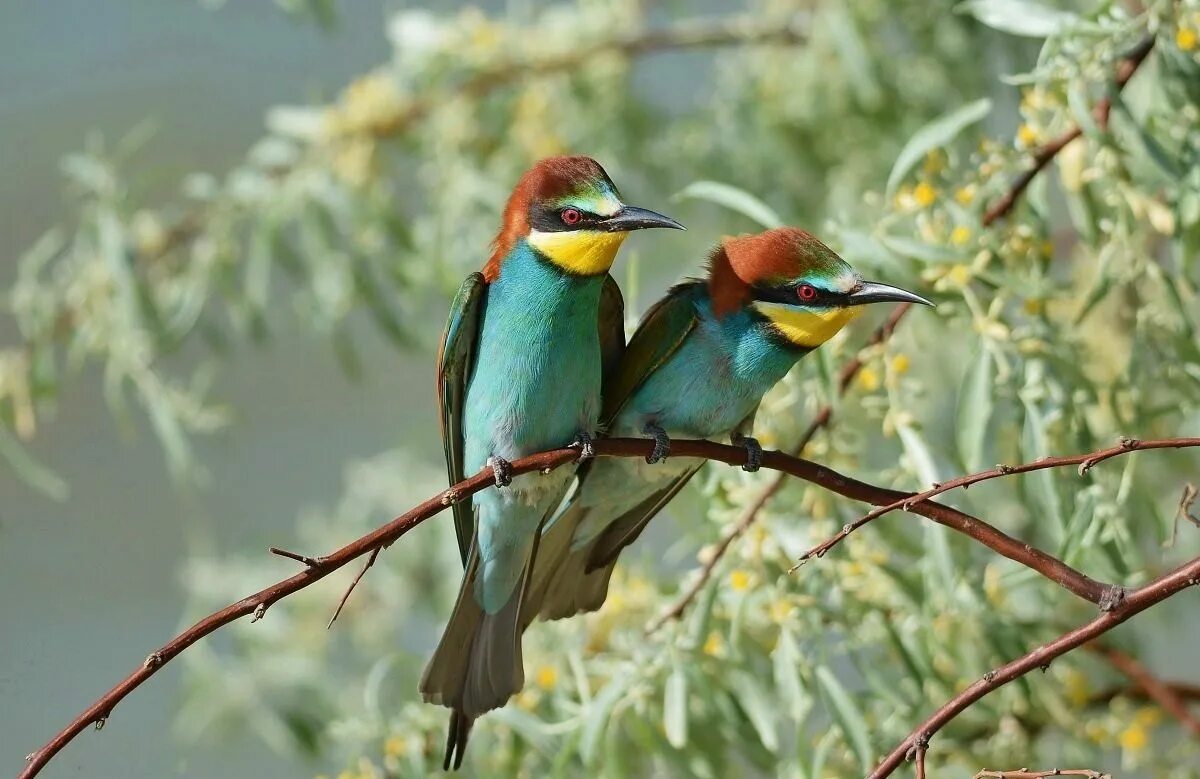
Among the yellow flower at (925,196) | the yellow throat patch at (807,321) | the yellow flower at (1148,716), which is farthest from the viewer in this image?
the yellow flower at (1148,716)

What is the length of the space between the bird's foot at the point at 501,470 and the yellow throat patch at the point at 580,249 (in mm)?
215

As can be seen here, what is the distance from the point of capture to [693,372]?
5.09 ft

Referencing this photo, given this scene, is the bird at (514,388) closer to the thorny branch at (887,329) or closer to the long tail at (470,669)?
the long tail at (470,669)

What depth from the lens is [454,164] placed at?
2.29 metres

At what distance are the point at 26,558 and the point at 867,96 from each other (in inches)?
70.2

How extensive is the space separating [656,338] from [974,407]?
348mm

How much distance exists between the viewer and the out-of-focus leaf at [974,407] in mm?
1541

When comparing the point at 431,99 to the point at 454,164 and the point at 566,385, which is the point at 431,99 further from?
the point at 566,385

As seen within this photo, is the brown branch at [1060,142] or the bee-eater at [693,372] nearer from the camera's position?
the bee-eater at [693,372]

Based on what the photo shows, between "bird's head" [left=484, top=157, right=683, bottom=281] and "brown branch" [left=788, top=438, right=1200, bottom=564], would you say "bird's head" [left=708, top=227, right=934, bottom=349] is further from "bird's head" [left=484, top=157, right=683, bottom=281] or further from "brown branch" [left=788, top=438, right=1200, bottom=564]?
"brown branch" [left=788, top=438, right=1200, bottom=564]

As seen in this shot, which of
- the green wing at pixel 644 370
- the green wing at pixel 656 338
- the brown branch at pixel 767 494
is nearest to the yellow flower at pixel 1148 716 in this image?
the brown branch at pixel 767 494

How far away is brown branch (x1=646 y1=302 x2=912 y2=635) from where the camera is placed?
162cm

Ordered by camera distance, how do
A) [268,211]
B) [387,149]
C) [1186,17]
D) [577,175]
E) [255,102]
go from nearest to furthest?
[577,175] < [1186,17] < [268,211] < [387,149] < [255,102]

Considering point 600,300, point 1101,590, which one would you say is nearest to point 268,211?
point 600,300
